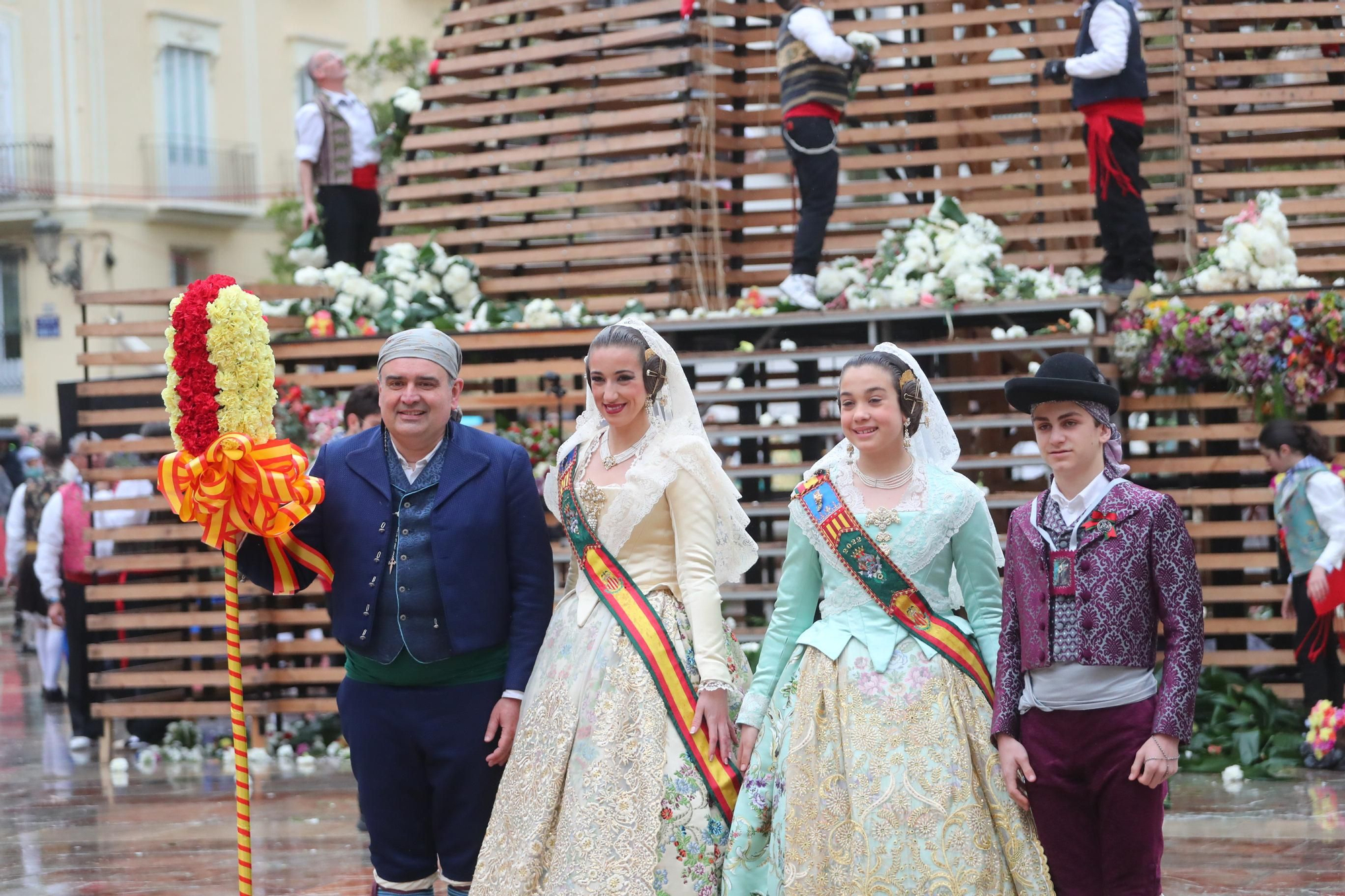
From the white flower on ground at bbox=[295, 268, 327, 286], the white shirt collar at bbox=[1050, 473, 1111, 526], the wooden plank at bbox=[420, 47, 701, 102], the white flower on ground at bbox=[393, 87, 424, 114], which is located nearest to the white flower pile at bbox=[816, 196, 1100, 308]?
Result: the wooden plank at bbox=[420, 47, 701, 102]

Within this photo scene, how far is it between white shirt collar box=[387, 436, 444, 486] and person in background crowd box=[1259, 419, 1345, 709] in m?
4.52

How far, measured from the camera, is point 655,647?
4199 millimetres

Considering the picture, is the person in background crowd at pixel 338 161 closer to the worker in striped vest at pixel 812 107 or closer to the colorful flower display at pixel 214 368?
the worker in striped vest at pixel 812 107

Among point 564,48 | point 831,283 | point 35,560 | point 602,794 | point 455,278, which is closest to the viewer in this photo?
point 602,794

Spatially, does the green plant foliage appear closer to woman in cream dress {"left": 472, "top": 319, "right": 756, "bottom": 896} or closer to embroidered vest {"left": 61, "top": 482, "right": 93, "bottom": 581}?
woman in cream dress {"left": 472, "top": 319, "right": 756, "bottom": 896}

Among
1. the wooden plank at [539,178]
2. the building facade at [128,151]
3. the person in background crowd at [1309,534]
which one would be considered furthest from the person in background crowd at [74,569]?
the building facade at [128,151]

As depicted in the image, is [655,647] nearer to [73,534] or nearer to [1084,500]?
[1084,500]

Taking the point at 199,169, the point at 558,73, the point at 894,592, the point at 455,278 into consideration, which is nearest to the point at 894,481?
the point at 894,592

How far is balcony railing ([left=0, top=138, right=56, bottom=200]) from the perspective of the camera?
22.9 metres

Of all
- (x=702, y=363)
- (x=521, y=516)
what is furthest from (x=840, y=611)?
(x=702, y=363)

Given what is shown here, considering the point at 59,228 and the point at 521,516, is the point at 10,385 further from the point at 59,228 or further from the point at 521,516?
the point at 521,516

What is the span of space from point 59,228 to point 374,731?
20.8 m

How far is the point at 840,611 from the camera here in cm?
418

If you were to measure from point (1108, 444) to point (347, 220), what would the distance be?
7.00 metres
